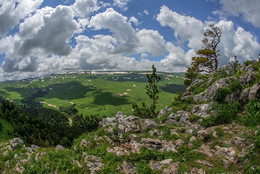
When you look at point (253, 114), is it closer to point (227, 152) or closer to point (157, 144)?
point (227, 152)

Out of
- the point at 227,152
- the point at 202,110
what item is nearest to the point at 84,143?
the point at 227,152

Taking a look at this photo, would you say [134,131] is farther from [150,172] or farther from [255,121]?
[255,121]

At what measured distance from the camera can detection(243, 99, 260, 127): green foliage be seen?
17.0m

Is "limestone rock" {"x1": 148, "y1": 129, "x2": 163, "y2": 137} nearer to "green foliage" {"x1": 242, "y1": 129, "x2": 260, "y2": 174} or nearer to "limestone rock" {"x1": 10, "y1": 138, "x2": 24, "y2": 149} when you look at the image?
"green foliage" {"x1": 242, "y1": 129, "x2": 260, "y2": 174}

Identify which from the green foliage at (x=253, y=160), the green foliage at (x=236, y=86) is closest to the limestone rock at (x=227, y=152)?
the green foliage at (x=253, y=160)

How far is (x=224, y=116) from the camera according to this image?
21.0 metres

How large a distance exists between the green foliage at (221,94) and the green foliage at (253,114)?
14.6ft

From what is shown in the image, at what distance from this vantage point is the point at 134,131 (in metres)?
23.3

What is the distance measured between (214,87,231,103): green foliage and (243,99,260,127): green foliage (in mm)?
4458

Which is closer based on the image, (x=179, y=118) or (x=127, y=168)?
(x=127, y=168)

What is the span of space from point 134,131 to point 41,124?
179190 millimetres

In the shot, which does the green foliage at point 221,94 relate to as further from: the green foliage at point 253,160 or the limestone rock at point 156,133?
the green foliage at point 253,160

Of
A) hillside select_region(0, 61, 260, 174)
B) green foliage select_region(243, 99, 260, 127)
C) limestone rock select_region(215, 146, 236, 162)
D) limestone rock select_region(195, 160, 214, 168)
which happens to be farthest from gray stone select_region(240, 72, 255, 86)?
limestone rock select_region(195, 160, 214, 168)

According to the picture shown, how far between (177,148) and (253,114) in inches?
457
